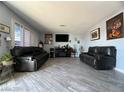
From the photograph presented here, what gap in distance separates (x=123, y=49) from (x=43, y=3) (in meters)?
3.16

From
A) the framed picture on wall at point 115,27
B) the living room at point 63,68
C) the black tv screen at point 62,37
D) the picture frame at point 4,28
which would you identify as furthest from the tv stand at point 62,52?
the picture frame at point 4,28

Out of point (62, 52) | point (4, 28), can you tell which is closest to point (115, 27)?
point (4, 28)

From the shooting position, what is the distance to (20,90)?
2744mm

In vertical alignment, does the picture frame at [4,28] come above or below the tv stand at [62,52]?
above

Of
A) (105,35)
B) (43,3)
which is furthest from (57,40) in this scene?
(43,3)

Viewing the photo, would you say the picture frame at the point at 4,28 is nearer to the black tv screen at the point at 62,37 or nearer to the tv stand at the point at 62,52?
the tv stand at the point at 62,52

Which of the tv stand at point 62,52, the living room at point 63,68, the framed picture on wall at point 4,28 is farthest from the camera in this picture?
the tv stand at point 62,52

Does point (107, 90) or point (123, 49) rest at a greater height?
point (123, 49)

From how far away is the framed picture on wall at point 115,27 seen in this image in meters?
4.80

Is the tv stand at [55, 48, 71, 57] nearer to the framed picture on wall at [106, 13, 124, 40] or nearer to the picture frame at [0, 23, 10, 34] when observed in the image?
the framed picture on wall at [106, 13, 124, 40]

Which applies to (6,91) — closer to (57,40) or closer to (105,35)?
(105,35)

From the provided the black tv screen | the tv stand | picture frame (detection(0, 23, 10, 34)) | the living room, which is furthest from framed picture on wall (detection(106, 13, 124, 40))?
the black tv screen

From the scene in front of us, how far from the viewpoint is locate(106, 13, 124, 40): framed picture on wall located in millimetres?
4797

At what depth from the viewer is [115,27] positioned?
5199mm
